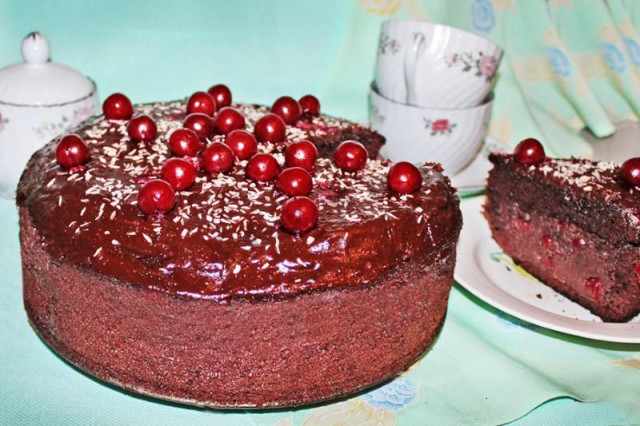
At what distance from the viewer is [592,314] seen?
10.6 ft

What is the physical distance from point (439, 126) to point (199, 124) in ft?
4.71

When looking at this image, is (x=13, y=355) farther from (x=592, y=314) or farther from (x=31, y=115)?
(x=592, y=314)

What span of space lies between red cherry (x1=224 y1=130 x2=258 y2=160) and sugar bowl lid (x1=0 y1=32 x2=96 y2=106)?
122cm

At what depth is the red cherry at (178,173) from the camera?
2.52 metres

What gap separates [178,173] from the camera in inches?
99.2

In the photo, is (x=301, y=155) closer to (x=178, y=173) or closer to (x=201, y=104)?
(x=178, y=173)

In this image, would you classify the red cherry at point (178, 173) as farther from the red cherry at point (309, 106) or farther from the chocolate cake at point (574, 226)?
the chocolate cake at point (574, 226)

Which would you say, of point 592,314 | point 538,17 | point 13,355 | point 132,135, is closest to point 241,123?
point 132,135

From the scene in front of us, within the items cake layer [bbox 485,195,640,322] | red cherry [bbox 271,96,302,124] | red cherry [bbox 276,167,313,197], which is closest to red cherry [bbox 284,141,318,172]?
red cherry [bbox 276,167,313,197]

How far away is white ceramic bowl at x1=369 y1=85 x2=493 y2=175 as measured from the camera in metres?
3.95

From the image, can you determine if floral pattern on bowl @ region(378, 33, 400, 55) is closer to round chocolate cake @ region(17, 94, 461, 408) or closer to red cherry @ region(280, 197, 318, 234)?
round chocolate cake @ region(17, 94, 461, 408)

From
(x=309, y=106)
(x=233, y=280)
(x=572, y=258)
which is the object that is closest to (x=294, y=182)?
(x=233, y=280)

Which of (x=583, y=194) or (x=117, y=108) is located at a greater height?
(x=117, y=108)

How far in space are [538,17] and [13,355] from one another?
11.5ft
